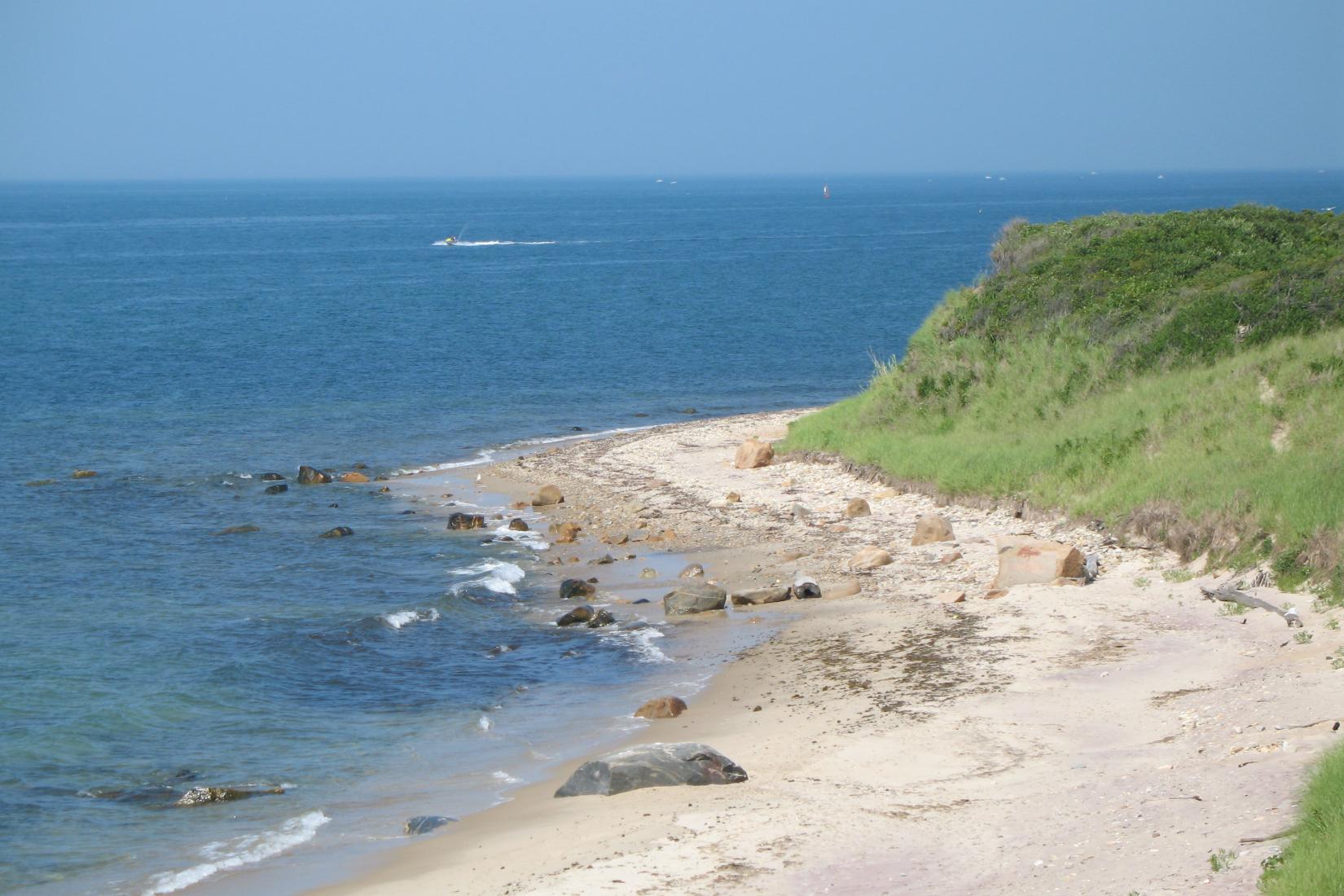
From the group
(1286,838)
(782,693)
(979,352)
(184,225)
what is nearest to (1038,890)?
(1286,838)

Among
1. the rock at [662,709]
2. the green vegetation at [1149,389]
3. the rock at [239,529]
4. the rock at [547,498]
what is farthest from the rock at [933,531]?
the rock at [239,529]

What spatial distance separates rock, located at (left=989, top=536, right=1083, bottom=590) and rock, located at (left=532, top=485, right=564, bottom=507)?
1352cm

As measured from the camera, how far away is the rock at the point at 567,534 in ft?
98.2

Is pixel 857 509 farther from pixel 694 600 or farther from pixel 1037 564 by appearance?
pixel 1037 564

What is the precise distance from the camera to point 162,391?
53094 millimetres

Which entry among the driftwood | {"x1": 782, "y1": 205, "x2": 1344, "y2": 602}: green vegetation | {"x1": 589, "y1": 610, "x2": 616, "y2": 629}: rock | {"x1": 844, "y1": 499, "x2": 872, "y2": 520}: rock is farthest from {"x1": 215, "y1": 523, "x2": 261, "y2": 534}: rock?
the driftwood

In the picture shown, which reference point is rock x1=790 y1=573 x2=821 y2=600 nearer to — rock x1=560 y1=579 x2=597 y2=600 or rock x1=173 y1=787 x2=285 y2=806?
rock x1=560 y1=579 x2=597 y2=600

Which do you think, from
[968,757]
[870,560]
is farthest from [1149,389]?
[968,757]

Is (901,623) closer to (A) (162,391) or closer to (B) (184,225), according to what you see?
(A) (162,391)

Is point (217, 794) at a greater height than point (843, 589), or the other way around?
point (843, 589)

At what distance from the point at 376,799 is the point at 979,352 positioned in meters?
21.7

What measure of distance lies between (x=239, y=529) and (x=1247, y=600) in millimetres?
22344

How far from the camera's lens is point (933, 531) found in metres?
26.1

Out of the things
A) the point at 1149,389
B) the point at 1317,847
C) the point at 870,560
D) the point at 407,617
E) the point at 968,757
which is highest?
the point at 1149,389
